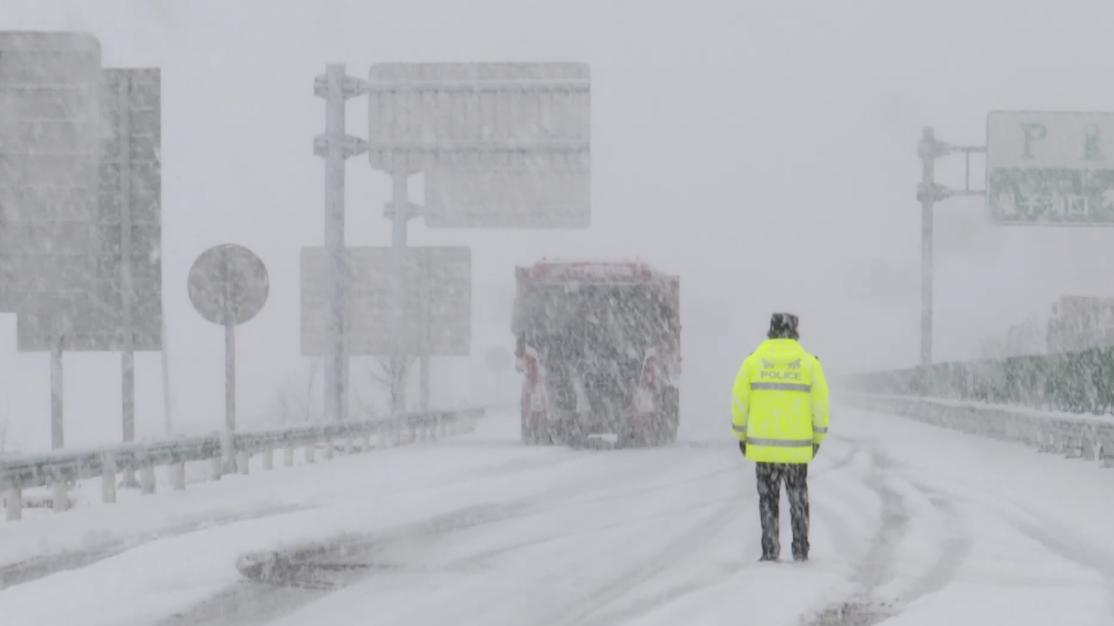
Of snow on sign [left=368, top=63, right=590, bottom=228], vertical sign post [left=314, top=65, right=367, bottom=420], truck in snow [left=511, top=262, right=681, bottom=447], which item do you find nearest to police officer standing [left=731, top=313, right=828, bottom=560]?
truck in snow [left=511, top=262, right=681, bottom=447]

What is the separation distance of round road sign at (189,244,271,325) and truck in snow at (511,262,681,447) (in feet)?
28.6

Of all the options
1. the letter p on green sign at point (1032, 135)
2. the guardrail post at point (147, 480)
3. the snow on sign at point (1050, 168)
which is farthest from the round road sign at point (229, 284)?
the letter p on green sign at point (1032, 135)

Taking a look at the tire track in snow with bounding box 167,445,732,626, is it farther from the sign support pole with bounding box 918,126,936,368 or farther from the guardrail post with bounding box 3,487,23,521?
the sign support pole with bounding box 918,126,936,368

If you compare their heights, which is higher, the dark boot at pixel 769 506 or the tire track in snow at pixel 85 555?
the dark boot at pixel 769 506

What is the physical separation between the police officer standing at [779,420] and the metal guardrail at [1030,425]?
12564 mm

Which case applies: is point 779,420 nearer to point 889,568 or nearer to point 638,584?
point 889,568

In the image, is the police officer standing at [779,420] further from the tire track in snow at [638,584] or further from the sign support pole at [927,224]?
the sign support pole at [927,224]

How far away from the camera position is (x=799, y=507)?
11594 millimetres

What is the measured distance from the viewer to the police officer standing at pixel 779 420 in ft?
38.2

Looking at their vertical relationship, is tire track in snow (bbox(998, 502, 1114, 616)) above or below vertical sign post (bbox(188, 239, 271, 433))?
below

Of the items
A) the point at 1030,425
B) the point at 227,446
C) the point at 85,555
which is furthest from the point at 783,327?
the point at 1030,425

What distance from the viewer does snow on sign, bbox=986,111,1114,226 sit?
36344mm

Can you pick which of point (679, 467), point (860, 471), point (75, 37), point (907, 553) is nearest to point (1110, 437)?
point (860, 471)

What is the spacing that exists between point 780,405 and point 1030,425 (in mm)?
19165
